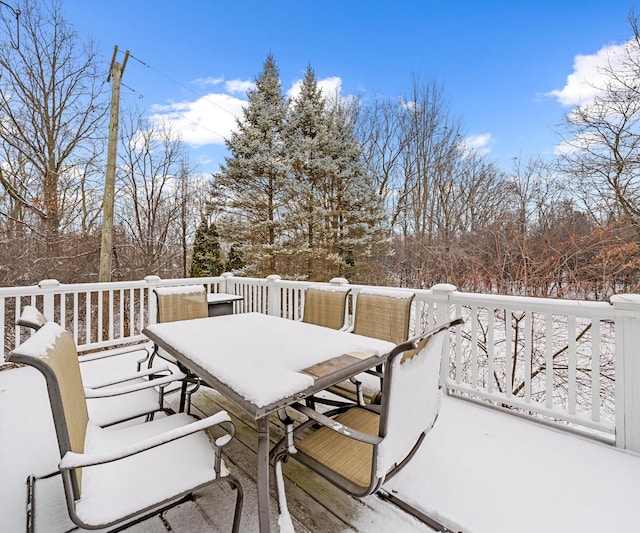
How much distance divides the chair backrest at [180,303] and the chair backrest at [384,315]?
5.31 ft

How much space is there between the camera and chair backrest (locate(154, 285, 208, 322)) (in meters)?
3.06

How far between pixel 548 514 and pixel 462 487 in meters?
0.40

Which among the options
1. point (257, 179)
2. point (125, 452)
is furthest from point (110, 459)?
point (257, 179)

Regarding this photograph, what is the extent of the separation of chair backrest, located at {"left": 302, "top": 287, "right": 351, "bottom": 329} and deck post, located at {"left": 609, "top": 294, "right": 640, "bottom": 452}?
1951 millimetres

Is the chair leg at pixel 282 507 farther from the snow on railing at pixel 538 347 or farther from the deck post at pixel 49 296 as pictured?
the deck post at pixel 49 296

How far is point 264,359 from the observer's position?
1795mm

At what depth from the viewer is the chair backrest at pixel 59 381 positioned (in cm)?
100

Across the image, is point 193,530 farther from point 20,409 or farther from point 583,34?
point 583,34

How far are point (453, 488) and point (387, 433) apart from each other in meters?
1.04

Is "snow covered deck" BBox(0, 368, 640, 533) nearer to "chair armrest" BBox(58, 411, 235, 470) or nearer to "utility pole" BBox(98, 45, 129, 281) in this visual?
"chair armrest" BBox(58, 411, 235, 470)

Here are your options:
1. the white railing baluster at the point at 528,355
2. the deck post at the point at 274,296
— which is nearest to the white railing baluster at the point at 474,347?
the white railing baluster at the point at 528,355

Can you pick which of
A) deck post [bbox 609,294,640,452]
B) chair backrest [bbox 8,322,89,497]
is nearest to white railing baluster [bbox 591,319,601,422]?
deck post [bbox 609,294,640,452]

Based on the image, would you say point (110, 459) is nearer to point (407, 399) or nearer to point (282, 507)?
point (282, 507)

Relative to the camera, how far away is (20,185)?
24.9 feet
